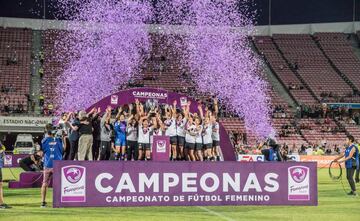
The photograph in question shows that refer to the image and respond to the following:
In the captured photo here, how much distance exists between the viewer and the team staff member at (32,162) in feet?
74.9

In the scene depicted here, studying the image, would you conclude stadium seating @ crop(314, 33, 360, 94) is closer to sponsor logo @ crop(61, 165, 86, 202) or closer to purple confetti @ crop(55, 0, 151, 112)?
purple confetti @ crop(55, 0, 151, 112)

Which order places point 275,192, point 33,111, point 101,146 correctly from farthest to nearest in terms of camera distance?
point 33,111
point 101,146
point 275,192

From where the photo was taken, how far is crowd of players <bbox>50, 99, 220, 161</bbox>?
20.6 metres

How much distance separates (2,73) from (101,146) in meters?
34.0

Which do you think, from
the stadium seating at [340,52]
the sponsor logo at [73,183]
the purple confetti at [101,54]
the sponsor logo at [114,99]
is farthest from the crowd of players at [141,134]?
the stadium seating at [340,52]

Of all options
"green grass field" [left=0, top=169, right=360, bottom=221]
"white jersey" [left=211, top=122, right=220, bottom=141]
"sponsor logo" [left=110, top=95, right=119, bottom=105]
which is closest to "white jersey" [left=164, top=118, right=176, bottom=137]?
"white jersey" [left=211, top=122, right=220, bottom=141]

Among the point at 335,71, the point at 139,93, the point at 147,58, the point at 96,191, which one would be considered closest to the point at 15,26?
the point at 147,58

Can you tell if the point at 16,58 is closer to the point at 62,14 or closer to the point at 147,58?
the point at 62,14

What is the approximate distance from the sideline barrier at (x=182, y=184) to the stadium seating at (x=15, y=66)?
33.3m

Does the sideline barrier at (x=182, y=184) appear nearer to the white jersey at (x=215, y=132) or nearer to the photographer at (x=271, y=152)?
the white jersey at (x=215, y=132)

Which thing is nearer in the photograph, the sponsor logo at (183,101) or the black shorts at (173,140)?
the black shorts at (173,140)

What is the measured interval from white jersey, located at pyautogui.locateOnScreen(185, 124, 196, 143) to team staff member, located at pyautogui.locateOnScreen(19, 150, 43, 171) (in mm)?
5592

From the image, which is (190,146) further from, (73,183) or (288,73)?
(288,73)

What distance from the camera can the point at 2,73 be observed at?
5234 centimetres
